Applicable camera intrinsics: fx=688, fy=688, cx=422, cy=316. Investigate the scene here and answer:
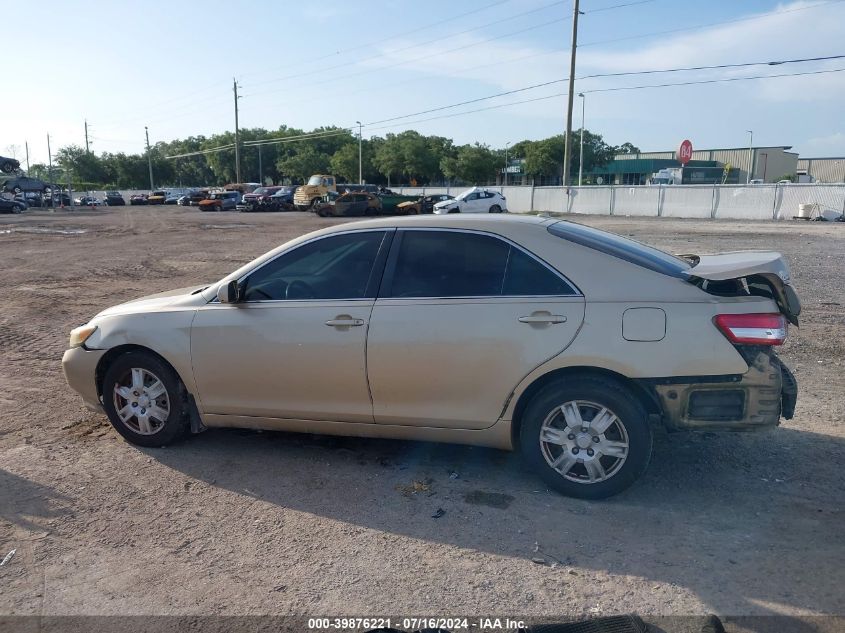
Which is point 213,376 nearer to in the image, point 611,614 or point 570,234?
point 570,234

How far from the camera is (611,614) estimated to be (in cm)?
312

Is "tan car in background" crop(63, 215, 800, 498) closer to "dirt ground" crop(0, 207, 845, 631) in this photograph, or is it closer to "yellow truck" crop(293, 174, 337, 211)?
"dirt ground" crop(0, 207, 845, 631)

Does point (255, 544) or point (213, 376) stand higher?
point (213, 376)

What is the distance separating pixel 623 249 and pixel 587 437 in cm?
127

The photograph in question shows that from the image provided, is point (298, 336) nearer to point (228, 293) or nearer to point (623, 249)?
point (228, 293)

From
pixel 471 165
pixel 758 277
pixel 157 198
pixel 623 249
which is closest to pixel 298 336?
pixel 623 249

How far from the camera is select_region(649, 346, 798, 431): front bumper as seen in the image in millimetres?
3918

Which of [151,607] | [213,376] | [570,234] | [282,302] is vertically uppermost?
[570,234]

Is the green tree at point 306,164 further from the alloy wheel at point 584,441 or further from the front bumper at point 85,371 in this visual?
the alloy wheel at point 584,441

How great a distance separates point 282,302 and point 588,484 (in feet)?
7.67

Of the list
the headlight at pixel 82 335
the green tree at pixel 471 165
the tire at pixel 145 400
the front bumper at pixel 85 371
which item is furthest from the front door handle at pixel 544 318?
the green tree at pixel 471 165

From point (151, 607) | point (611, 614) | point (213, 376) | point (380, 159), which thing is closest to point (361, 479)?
point (213, 376)

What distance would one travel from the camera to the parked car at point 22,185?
204ft

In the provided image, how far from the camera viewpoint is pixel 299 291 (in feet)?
15.7
